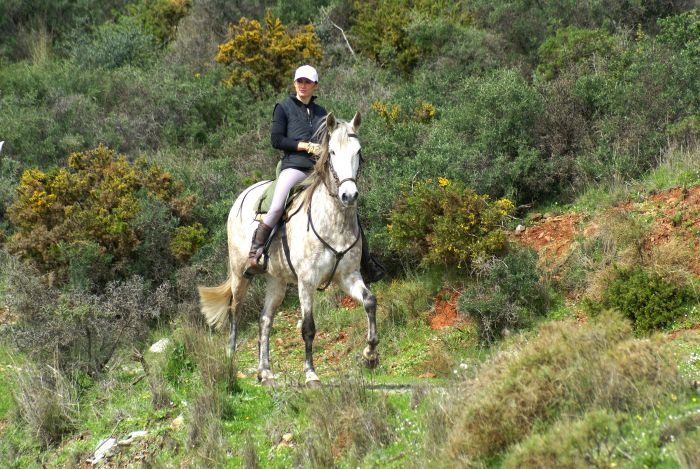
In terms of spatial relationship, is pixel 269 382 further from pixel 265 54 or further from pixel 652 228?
pixel 265 54

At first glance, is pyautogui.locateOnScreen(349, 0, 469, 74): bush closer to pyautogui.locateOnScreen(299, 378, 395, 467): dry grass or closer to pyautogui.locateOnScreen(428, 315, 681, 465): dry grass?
pyautogui.locateOnScreen(299, 378, 395, 467): dry grass

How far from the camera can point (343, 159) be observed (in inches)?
396

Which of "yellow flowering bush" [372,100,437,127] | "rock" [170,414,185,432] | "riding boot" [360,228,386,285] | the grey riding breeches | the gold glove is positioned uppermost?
the gold glove

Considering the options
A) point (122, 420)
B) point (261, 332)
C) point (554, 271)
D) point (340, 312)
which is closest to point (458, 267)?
point (554, 271)

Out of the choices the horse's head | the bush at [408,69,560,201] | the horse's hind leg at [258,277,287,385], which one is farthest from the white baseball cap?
the bush at [408,69,560,201]

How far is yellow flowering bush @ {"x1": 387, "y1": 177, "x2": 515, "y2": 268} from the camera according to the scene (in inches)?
536

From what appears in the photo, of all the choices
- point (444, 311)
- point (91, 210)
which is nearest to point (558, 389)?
point (444, 311)

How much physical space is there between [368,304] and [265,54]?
49.2 feet

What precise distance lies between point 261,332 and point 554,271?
4.32 metres

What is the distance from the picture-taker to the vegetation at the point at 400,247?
302 inches

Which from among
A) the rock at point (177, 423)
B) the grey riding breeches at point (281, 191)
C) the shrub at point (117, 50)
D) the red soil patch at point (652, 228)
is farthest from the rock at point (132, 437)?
the shrub at point (117, 50)

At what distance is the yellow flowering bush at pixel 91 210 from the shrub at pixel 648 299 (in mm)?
8404

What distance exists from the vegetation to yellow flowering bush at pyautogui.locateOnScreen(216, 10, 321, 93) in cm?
7

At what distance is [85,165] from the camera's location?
1886 cm
